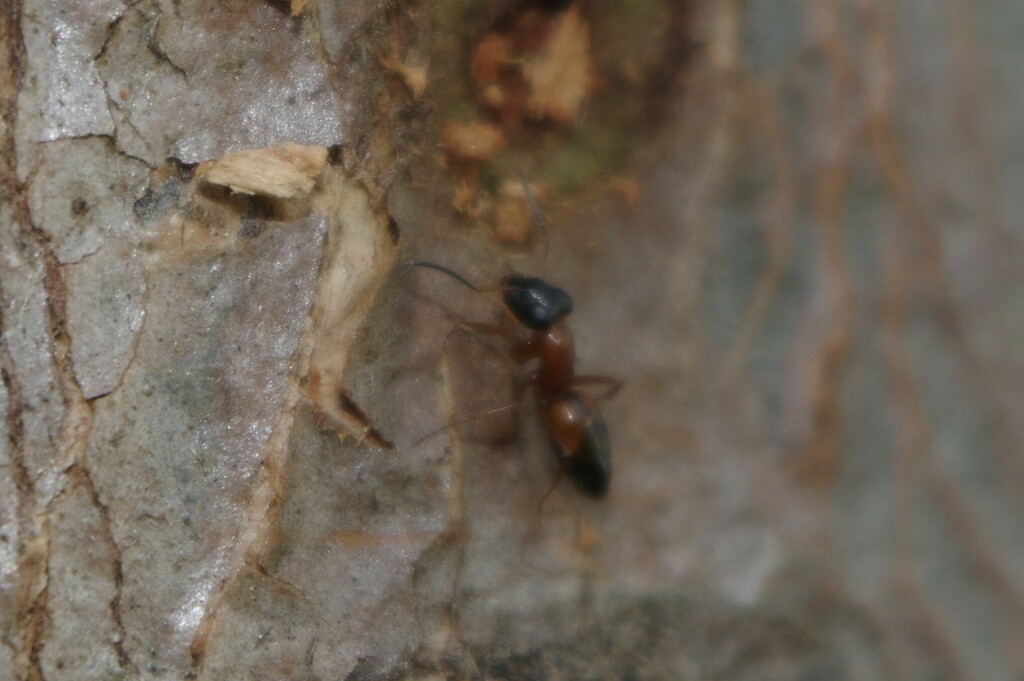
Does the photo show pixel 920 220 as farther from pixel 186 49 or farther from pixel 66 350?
pixel 66 350

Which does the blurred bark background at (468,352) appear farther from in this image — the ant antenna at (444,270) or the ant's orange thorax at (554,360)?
the ant's orange thorax at (554,360)

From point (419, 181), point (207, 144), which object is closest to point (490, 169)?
point (419, 181)

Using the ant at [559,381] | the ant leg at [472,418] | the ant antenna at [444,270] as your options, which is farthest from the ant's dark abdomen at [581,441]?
the ant antenna at [444,270]

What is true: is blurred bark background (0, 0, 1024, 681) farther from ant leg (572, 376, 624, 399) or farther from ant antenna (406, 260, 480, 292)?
ant leg (572, 376, 624, 399)

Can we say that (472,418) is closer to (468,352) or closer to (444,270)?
(468,352)

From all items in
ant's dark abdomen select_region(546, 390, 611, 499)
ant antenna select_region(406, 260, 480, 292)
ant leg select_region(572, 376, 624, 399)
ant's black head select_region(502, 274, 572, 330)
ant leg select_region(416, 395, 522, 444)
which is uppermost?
ant antenna select_region(406, 260, 480, 292)

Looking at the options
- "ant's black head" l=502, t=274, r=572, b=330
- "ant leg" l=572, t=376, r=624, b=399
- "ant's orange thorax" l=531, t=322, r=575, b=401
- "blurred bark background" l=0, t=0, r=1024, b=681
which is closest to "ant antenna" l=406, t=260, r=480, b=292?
"blurred bark background" l=0, t=0, r=1024, b=681
